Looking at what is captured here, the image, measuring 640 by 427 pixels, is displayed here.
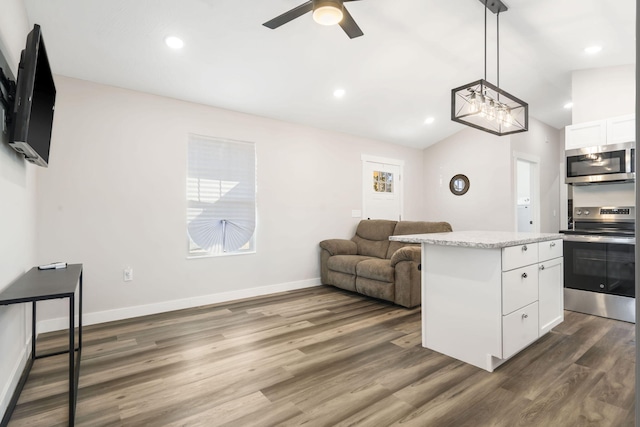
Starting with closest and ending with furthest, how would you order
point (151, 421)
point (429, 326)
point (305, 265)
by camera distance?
point (151, 421) → point (429, 326) → point (305, 265)

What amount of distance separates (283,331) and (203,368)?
0.85 metres

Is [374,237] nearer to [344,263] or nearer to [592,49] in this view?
[344,263]

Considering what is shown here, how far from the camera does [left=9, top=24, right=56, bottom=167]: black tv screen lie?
1.60 meters

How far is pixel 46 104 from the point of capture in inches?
85.3

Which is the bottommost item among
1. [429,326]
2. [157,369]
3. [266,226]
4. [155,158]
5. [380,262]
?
[157,369]

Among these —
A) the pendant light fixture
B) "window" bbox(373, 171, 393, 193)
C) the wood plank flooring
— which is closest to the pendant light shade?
the pendant light fixture

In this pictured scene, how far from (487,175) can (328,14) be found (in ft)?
14.9

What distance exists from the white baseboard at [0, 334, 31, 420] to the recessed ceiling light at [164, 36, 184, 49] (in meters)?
2.57

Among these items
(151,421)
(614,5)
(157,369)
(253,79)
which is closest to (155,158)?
(253,79)

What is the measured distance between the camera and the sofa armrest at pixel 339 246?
468cm

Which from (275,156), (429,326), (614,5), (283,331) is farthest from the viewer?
(275,156)

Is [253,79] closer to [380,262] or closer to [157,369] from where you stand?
[380,262]

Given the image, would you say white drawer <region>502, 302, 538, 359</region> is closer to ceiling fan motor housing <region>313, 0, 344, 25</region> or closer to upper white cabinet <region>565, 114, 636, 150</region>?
ceiling fan motor housing <region>313, 0, 344, 25</region>

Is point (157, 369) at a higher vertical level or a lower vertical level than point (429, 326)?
lower
